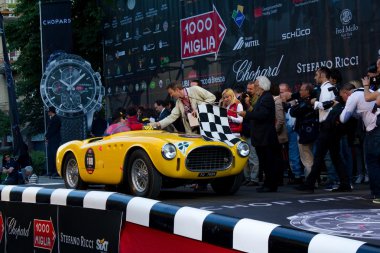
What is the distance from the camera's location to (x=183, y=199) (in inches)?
405

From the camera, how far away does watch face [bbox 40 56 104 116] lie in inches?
709

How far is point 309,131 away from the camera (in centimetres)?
1117

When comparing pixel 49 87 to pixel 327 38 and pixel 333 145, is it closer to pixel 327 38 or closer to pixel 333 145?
pixel 327 38

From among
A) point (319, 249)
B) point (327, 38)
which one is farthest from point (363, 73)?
point (319, 249)

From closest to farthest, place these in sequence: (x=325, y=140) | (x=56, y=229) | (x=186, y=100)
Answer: (x=56, y=229), (x=325, y=140), (x=186, y=100)

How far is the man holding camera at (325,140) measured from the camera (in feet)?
32.7

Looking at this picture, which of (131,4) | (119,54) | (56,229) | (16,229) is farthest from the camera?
(119,54)

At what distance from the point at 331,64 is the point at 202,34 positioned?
4.33m

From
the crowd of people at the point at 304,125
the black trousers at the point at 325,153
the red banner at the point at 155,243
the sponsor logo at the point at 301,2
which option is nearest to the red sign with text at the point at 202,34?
the sponsor logo at the point at 301,2

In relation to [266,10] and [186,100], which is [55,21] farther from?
[186,100]

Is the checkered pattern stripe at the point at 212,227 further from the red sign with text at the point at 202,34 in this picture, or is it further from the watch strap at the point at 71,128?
the watch strap at the point at 71,128

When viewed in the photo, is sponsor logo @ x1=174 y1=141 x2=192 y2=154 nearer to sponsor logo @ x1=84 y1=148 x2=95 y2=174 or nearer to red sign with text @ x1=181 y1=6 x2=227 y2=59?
sponsor logo @ x1=84 y1=148 x2=95 y2=174

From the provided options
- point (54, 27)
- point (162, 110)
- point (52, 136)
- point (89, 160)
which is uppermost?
point (54, 27)

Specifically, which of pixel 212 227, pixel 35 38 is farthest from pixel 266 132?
pixel 35 38
